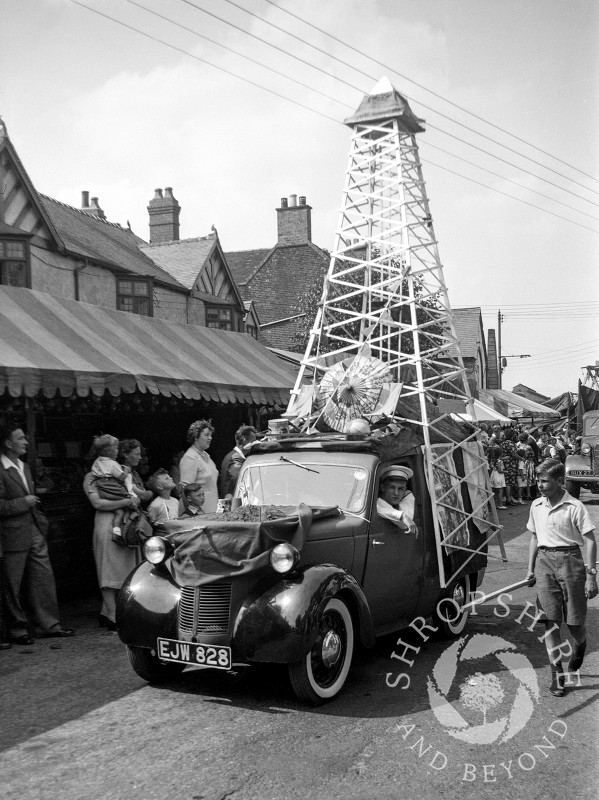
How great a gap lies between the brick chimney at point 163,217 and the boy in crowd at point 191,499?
2384cm

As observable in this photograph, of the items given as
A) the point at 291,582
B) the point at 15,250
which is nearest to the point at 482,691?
the point at 291,582

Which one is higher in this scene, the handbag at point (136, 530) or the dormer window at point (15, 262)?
the dormer window at point (15, 262)

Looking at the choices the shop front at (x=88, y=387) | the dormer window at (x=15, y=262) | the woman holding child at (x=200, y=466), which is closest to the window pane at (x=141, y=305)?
the dormer window at (x=15, y=262)

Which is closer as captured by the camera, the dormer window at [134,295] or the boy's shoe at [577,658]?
the boy's shoe at [577,658]

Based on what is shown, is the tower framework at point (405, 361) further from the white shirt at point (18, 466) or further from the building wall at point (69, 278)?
the building wall at point (69, 278)

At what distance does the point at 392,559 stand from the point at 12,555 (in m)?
3.51

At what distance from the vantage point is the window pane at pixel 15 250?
53.1 ft

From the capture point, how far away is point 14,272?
16234 mm

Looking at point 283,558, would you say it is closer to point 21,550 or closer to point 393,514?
point 393,514

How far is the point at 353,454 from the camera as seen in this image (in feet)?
21.2

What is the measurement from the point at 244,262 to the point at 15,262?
83.5 ft

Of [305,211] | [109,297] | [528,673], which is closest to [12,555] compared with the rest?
[528,673]

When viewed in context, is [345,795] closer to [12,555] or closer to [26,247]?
[12,555]

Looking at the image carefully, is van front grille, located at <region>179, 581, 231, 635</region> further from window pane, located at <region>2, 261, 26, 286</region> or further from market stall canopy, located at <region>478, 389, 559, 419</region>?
market stall canopy, located at <region>478, 389, 559, 419</region>
